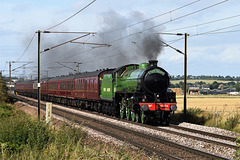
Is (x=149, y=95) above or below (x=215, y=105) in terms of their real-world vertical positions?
above

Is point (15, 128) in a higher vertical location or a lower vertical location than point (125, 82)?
lower

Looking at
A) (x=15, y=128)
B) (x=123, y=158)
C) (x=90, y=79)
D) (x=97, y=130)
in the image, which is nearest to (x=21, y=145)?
(x=15, y=128)

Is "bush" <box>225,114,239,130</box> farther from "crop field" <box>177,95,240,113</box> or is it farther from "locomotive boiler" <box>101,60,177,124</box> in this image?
"locomotive boiler" <box>101,60,177,124</box>

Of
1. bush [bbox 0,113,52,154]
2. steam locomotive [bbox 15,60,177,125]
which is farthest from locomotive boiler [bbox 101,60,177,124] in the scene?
bush [bbox 0,113,52,154]

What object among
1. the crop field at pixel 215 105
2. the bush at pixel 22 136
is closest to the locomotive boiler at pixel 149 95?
the crop field at pixel 215 105

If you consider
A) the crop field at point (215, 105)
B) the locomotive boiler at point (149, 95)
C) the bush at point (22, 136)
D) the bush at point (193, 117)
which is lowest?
the crop field at point (215, 105)

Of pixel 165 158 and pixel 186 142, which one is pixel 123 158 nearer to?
pixel 165 158

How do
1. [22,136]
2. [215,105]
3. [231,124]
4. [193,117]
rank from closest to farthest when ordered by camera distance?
[22,136], [231,124], [193,117], [215,105]

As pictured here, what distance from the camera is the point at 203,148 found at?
11.9 meters

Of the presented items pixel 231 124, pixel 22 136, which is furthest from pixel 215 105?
pixel 22 136

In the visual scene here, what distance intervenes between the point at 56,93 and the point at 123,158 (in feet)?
128

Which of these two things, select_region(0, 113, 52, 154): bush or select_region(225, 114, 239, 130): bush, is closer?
select_region(0, 113, 52, 154): bush

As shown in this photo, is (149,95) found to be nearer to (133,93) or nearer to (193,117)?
(133,93)

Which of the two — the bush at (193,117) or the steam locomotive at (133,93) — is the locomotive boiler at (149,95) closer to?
the steam locomotive at (133,93)
